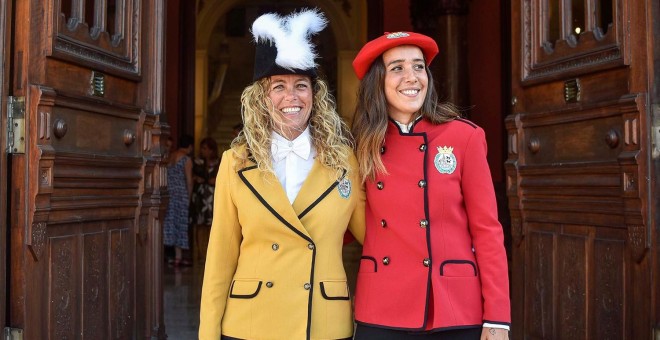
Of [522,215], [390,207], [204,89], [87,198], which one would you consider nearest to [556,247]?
[522,215]

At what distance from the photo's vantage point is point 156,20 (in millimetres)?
3713

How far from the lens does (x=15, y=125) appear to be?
110 inches

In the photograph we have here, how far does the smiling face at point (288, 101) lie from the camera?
230 cm

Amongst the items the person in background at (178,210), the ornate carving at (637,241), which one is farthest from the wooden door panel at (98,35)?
the person in background at (178,210)

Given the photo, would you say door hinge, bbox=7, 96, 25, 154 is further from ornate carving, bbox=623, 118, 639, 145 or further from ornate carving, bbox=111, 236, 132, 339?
ornate carving, bbox=623, 118, 639, 145

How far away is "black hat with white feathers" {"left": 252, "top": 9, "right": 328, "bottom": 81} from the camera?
2.27 meters

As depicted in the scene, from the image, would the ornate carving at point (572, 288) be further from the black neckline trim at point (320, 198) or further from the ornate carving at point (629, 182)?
the black neckline trim at point (320, 198)

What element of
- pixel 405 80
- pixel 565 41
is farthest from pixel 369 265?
pixel 565 41

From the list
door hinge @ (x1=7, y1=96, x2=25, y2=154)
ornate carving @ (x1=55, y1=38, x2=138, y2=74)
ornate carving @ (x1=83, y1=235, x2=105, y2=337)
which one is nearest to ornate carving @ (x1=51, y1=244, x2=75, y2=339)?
ornate carving @ (x1=83, y1=235, x2=105, y2=337)

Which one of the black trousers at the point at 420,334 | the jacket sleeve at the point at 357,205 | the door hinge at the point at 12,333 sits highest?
the jacket sleeve at the point at 357,205

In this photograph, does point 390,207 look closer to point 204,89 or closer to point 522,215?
point 522,215

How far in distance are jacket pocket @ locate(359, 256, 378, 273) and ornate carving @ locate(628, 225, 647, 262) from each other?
116 centimetres

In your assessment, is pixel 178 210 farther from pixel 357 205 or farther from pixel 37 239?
pixel 357 205

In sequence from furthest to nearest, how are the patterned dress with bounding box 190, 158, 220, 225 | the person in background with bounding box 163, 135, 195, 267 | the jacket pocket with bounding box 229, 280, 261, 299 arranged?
the patterned dress with bounding box 190, 158, 220, 225
the person in background with bounding box 163, 135, 195, 267
the jacket pocket with bounding box 229, 280, 261, 299
